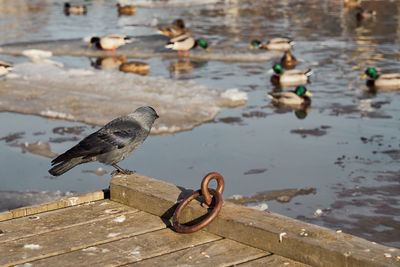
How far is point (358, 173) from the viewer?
365 inches

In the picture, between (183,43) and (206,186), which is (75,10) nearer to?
(183,43)

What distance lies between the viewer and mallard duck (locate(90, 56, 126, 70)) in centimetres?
1919

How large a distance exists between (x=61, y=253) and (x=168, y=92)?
427 inches

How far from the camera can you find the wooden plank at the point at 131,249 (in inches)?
161

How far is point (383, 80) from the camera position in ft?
51.0

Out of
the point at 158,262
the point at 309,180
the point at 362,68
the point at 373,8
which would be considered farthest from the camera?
the point at 373,8

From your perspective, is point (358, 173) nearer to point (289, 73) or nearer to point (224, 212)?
point (224, 212)

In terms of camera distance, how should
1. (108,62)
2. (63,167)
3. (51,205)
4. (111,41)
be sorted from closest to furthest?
(51,205)
(63,167)
(108,62)
(111,41)

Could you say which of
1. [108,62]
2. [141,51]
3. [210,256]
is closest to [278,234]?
[210,256]

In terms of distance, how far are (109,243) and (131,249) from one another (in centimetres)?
20

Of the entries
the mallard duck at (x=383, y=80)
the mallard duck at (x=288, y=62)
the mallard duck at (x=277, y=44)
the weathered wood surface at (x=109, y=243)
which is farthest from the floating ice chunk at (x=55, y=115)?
the mallard duck at (x=277, y=44)

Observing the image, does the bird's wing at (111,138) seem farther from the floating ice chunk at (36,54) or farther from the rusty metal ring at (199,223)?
the floating ice chunk at (36,54)

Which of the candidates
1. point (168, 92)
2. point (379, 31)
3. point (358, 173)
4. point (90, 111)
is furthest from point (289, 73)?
point (379, 31)

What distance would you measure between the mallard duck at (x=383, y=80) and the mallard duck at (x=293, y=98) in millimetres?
2107
